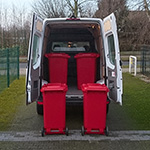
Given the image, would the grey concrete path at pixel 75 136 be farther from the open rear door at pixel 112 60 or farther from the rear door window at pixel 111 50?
the rear door window at pixel 111 50

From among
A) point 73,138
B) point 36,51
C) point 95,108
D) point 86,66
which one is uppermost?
point 36,51

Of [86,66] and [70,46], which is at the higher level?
[70,46]

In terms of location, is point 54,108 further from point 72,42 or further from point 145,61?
point 145,61

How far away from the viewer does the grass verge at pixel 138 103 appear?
580 cm

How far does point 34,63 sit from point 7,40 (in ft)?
66.0

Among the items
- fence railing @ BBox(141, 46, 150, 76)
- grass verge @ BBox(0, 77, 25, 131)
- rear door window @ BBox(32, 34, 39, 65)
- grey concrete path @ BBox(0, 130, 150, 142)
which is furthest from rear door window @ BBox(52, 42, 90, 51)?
fence railing @ BBox(141, 46, 150, 76)

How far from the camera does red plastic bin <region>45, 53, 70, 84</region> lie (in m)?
6.00

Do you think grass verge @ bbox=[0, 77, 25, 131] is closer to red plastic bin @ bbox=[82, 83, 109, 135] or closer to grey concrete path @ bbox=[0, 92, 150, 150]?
grey concrete path @ bbox=[0, 92, 150, 150]

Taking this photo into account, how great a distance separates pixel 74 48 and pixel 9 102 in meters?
2.47

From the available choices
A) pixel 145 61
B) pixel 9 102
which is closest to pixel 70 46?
pixel 9 102

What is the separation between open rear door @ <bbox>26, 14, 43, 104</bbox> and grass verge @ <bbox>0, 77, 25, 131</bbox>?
37.4 inches

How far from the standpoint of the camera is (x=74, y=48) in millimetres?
7059

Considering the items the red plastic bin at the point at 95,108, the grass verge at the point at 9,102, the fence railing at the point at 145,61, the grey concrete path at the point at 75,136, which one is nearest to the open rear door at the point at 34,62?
the grey concrete path at the point at 75,136

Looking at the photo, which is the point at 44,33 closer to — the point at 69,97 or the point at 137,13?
the point at 69,97
